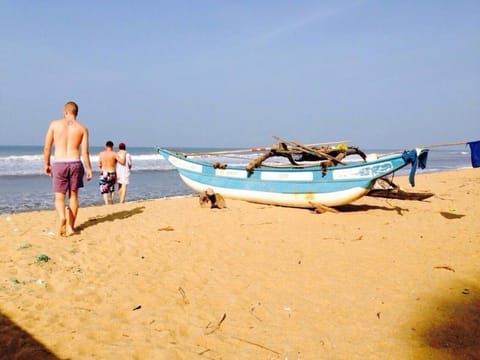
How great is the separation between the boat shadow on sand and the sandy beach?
12 centimetres

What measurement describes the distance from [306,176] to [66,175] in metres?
5.08

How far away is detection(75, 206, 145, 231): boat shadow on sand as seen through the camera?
21.8 ft

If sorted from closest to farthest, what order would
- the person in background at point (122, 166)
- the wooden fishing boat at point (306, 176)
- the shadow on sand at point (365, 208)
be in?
1. the wooden fishing boat at point (306, 176)
2. the shadow on sand at point (365, 208)
3. the person in background at point (122, 166)

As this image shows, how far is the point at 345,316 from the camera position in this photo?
350cm

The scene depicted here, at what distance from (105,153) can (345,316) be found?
766 cm

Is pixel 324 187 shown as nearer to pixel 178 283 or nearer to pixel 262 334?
pixel 178 283

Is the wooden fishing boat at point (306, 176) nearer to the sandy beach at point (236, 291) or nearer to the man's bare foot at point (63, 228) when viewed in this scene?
the sandy beach at point (236, 291)

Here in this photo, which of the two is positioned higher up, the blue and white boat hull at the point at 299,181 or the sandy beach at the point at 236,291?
the blue and white boat hull at the point at 299,181

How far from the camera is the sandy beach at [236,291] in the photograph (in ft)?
9.68

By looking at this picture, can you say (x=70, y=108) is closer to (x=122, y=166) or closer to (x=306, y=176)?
(x=122, y=166)

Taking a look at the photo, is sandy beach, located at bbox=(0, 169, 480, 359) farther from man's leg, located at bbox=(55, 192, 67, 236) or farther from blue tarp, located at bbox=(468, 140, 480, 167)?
blue tarp, located at bbox=(468, 140, 480, 167)

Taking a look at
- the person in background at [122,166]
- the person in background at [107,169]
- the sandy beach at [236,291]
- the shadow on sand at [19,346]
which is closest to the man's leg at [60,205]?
the sandy beach at [236,291]

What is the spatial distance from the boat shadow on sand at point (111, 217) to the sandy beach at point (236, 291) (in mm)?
124

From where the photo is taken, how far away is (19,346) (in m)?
2.75
